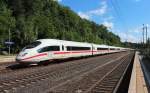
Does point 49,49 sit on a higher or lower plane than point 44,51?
higher

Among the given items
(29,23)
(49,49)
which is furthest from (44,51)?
(29,23)

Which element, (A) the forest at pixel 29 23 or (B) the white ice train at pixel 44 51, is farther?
(A) the forest at pixel 29 23

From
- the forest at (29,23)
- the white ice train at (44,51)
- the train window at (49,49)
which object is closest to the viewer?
the white ice train at (44,51)

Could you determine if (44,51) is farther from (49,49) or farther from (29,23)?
(29,23)

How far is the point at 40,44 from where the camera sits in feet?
88.5

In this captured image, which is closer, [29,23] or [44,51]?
[44,51]

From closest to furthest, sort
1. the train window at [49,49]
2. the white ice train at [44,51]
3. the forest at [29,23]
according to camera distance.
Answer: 1. the white ice train at [44,51]
2. the train window at [49,49]
3. the forest at [29,23]

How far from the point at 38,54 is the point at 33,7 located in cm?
7497

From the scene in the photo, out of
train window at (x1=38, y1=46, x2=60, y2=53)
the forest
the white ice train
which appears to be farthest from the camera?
the forest

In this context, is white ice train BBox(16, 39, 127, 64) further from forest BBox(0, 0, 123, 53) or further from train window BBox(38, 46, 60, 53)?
forest BBox(0, 0, 123, 53)

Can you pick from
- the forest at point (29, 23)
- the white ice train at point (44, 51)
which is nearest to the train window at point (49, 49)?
the white ice train at point (44, 51)

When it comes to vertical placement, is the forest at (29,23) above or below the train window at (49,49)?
above

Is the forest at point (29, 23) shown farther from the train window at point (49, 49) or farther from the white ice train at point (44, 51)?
the train window at point (49, 49)

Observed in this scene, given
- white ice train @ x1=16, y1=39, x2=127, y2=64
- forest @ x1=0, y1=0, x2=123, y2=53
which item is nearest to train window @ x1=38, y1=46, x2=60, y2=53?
white ice train @ x1=16, y1=39, x2=127, y2=64
